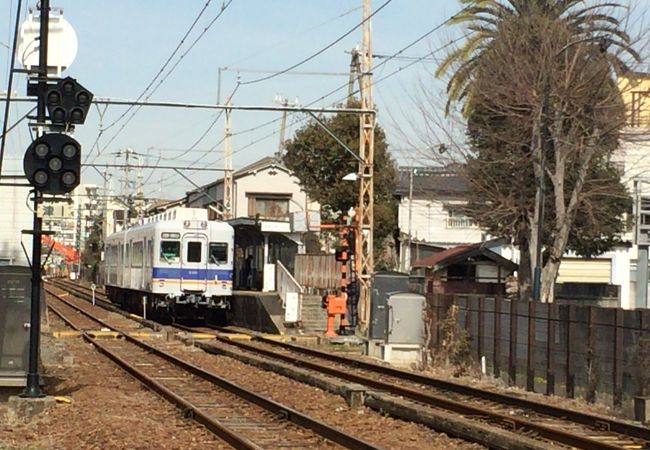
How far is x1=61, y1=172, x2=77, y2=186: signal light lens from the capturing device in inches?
519

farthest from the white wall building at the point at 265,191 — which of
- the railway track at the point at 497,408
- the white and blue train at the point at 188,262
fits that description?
the railway track at the point at 497,408

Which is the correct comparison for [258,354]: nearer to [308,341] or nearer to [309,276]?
[308,341]

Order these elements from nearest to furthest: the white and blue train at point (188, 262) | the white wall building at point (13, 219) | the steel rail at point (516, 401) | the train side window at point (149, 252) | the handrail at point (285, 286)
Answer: the steel rail at point (516, 401) < the handrail at point (285, 286) < the white and blue train at point (188, 262) < the train side window at point (149, 252) < the white wall building at point (13, 219)

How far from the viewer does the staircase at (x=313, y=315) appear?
33.8m

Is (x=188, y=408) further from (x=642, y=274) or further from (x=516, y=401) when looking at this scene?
(x=642, y=274)

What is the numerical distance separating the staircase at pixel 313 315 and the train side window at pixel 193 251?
3604 mm

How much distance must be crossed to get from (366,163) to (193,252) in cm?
746

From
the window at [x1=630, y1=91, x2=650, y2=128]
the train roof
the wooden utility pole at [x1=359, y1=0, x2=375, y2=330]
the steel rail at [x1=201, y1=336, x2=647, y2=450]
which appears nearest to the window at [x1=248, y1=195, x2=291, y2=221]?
the train roof

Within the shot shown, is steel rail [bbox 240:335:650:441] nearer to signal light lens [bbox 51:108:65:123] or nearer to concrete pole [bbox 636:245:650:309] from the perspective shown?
concrete pole [bbox 636:245:650:309]

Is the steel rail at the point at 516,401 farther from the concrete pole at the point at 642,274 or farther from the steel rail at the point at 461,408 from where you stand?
the concrete pole at the point at 642,274

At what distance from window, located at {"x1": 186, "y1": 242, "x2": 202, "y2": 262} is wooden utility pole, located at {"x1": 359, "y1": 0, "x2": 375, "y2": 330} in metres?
6.28

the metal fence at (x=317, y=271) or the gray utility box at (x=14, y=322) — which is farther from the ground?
the metal fence at (x=317, y=271)

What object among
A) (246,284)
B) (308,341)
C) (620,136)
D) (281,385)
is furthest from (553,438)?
(246,284)

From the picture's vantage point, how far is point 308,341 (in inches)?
1148
